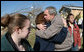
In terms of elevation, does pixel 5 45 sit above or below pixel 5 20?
below

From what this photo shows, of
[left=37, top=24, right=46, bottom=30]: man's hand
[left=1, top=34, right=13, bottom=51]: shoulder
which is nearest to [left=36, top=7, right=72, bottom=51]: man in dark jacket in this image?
[left=37, top=24, right=46, bottom=30]: man's hand

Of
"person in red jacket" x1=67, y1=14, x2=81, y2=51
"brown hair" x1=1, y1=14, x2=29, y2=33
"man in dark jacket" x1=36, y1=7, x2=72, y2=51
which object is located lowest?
"person in red jacket" x1=67, y1=14, x2=81, y2=51

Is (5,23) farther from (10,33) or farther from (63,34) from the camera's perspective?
(63,34)

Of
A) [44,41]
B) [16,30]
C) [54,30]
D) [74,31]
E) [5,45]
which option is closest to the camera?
[5,45]

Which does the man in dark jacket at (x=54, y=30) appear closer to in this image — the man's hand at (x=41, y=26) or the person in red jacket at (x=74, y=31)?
the man's hand at (x=41, y=26)

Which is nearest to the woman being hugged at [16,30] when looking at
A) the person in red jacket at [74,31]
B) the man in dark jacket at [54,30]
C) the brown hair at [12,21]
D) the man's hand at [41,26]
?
the brown hair at [12,21]

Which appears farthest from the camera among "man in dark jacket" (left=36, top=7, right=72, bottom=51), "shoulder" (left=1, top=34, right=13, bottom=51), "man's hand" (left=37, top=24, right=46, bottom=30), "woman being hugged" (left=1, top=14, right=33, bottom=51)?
"man's hand" (left=37, top=24, right=46, bottom=30)

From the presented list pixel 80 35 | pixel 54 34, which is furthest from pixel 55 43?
pixel 80 35

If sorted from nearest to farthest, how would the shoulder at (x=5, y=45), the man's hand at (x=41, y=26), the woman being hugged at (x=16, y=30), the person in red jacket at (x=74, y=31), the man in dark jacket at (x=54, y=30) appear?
the shoulder at (x=5, y=45)
the woman being hugged at (x=16, y=30)
the man in dark jacket at (x=54, y=30)
the man's hand at (x=41, y=26)
the person in red jacket at (x=74, y=31)

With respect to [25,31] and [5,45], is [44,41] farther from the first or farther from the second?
[5,45]

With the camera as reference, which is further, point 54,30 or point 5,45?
point 54,30

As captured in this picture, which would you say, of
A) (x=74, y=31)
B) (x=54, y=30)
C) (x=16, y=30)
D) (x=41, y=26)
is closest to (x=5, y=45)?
(x=16, y=30)

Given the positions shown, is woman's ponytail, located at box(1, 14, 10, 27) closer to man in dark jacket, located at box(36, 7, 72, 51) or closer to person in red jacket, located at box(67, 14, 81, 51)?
man in dark jacket, located at box(36, 7, 72, 51)

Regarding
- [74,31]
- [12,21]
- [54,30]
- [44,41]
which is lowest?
[74,31]
